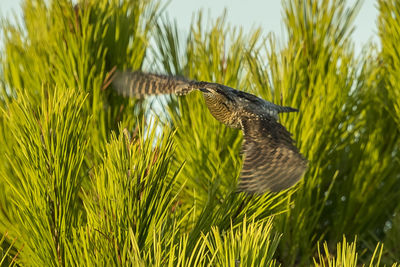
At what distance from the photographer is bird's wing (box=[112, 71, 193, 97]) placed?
149 centimetres

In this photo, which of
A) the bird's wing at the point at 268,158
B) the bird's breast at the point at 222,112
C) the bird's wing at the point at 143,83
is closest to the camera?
the bird's wing at the point at 268,158

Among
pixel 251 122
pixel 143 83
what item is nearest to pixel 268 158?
pixel 251 122

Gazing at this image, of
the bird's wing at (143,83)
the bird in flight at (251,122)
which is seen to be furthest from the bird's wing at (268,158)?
the bird's wing at (143,83)

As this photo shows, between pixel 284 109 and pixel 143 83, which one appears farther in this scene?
pixel 143 83

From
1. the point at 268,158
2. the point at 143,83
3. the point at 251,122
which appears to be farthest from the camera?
the point at 143,83

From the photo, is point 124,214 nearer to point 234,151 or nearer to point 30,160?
point 30,160

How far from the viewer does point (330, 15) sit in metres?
1.58

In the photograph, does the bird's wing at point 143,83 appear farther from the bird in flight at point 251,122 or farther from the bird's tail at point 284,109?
the bird's tail at point 284,109

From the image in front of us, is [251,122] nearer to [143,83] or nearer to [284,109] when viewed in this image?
[284,109]

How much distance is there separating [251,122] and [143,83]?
1.05 ft

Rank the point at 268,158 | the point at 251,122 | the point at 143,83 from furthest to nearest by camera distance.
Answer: the point at 143,83
the point at 251,122
the point at 268,158

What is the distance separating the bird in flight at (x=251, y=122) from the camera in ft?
3.71

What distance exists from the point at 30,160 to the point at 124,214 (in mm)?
182

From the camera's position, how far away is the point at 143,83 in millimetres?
1528
